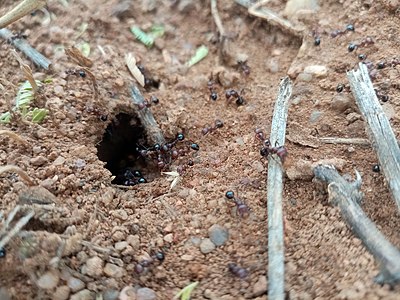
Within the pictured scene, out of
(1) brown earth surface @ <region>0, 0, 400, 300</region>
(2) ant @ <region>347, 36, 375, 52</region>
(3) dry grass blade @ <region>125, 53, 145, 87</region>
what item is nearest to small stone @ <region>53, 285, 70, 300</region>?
(1) brown earth surface @ <region>0, 0, 400, 300</region>

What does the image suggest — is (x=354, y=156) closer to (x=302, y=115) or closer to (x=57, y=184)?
(x=302, y=115)

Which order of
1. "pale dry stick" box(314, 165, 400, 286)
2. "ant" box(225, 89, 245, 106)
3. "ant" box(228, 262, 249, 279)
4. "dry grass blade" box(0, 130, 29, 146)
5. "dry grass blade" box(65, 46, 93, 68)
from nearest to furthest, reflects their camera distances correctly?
"pale dry stick" box(314, 165, 400, 286), "ant" box(228, 262, 249, 279), "dry grass blade" box(0, 130, 29, 146), "dry grass blade" box(65, 46, 93, 68), "ant" box(225, 89, 245, 106)

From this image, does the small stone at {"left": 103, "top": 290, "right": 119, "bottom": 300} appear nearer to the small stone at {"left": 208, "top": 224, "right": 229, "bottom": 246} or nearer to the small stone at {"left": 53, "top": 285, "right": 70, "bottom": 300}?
the small stone at {"left": 53, "top": 285, "right": 70, "bottom": 300}

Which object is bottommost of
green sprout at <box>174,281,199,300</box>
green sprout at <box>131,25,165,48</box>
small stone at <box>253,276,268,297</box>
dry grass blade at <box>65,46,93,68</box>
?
small stone at <box>253,276,268,297</box>

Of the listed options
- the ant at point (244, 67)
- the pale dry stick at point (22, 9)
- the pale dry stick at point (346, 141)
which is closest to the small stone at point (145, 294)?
the pale dry stick at point (346, 141)

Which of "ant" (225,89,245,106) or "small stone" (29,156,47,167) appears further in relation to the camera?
"ant" (225,89,245,106)

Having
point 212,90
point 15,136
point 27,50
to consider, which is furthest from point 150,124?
point 27,50

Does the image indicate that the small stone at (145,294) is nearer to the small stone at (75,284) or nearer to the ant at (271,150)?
the small stone at (75,284)

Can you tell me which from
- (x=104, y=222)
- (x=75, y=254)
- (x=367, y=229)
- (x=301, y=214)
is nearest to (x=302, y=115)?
(x=301, y=214)
